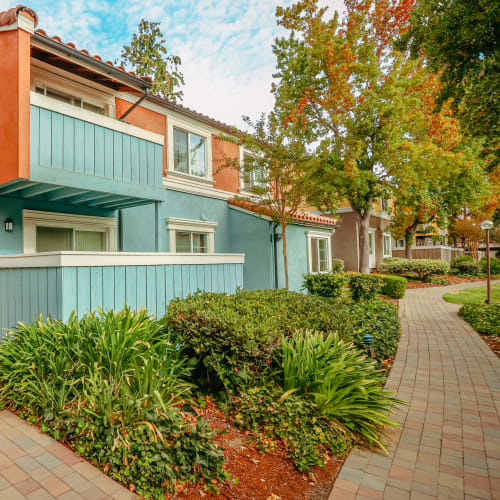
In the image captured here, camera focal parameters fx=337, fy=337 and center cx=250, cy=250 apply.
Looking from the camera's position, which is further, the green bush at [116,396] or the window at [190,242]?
the window at [190,242]

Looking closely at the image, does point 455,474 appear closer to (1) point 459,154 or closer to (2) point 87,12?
(2) point 87,12

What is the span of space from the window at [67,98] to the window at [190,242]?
154 inches

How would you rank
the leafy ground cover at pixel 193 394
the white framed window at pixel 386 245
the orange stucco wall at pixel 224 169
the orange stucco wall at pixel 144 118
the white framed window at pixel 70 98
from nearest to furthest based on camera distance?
the leafy ground cover at pixel 193 394 < the white framed window at pixel 70 98 < the orange stucco wall at pixel 144 118 < the orange stucco wall at pixel 224 169 < the white framed window at pixel 386 245

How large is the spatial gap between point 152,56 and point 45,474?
2530 centimetres

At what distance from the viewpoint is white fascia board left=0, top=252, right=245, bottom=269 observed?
465 centimetres

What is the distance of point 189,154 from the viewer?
10844 millimetres

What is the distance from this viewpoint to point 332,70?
47.6 feet

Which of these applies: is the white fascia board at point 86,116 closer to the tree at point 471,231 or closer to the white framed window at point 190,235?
the white framed window at point 190,235

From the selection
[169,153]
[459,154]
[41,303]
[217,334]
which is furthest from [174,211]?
[459,154]

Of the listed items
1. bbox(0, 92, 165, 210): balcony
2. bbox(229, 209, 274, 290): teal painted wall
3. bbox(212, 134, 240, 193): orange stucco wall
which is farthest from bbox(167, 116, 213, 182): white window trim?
bbox(0, 92, 165, 210): balcony

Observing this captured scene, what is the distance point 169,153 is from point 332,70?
349 inches

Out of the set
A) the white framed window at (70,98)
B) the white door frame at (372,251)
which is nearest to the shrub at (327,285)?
the white framed window at (70,98)

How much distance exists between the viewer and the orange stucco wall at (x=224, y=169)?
38.1 ft

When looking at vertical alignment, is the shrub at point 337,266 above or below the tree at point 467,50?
below
